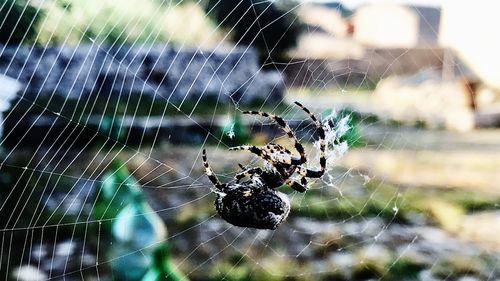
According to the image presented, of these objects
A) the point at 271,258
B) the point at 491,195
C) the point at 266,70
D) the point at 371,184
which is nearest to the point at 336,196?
the point at 371,184

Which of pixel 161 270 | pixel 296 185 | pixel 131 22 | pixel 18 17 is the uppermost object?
pixel 296 185

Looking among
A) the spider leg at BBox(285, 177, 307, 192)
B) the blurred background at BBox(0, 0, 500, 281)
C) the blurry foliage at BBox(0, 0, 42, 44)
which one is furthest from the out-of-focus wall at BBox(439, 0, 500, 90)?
the spider leg at BBox(285, 177, 307, 192)

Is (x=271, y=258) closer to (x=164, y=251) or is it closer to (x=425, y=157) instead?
(x=164, y=251)

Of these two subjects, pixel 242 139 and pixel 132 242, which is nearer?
pixel 132 242

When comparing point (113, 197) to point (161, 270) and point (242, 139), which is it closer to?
point (161, 270)

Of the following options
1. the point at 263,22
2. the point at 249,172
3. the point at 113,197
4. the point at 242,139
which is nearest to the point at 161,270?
the point at 113,197

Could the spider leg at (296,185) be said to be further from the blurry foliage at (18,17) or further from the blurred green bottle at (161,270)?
the blurry foliage at (18,17)
